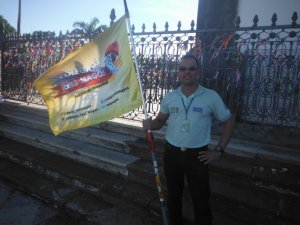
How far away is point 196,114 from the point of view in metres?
2.89

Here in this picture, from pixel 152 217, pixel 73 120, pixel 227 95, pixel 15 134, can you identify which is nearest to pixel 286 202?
pixel 152 217

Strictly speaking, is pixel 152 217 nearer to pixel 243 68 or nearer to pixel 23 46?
pixel 243 68

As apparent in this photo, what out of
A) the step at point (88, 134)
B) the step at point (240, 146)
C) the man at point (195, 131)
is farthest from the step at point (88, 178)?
the man at point (195, 131)

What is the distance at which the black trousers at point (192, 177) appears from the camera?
293cm

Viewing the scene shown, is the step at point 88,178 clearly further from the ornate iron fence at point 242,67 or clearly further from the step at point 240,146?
the ornate iron fence at point 242,67

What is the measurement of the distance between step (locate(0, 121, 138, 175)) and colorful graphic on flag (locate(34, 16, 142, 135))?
1537 millimetres

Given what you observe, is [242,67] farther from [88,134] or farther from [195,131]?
[88,134]

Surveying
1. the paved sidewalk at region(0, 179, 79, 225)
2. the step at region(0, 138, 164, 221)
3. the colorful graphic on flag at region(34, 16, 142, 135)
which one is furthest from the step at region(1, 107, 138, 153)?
the colorful graphic on flag at region(34, 16, 142, 135)

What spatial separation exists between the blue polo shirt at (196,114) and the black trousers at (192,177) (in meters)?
0.10

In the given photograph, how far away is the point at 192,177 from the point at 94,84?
1606 millimetres

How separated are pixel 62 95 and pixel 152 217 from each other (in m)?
2.03

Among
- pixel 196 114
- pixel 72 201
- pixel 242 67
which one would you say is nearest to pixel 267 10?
pixel 242 67

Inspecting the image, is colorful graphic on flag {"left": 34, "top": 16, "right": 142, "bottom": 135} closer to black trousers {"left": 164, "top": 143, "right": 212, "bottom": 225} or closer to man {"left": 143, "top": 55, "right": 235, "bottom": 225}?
man {"left": 143, "top": 55, "right": 235, "bottom": 225}

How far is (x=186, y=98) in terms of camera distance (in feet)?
9.84
